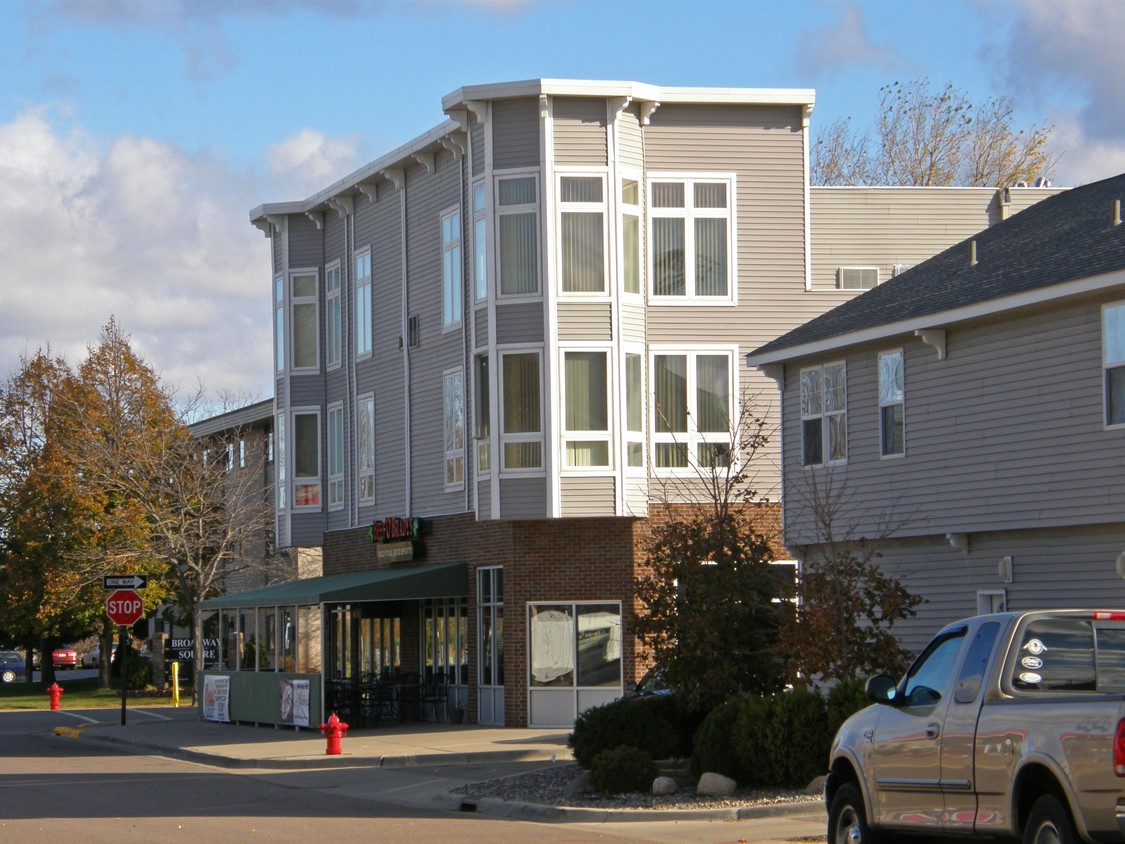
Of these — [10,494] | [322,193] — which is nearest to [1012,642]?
[322,193]

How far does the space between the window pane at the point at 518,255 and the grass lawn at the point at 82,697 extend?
20.9m

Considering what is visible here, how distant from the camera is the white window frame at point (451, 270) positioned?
3194 cm

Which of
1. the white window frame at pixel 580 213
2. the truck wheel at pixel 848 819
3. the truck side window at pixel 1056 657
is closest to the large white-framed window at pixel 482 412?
the white window frame at pixel 580 213

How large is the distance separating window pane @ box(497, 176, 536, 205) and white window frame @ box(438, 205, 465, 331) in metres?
2.20

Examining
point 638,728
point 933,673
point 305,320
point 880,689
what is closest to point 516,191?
point 305,320

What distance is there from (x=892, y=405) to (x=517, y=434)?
27.0ft

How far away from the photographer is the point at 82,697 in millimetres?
52469

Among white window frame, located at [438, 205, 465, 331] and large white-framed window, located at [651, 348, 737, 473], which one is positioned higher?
white window frame, located at [438, 205, 465, 331]

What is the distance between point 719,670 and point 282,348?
73.5ft

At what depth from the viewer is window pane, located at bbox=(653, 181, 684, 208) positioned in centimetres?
3067

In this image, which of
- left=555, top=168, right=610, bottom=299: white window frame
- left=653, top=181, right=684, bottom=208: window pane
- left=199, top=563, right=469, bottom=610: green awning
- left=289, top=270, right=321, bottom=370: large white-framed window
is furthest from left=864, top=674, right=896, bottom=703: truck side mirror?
left=289, top=270, right=321, bottom=370: large white-framed window

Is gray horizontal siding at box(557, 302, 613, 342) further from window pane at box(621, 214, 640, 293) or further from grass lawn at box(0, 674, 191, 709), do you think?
grass lawn at box(0, 674, 191, 709)

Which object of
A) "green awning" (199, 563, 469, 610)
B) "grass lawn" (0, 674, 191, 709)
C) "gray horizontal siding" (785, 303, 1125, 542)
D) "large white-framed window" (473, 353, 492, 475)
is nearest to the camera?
"gray horizontal siding" (785, 303, 1125, 542)

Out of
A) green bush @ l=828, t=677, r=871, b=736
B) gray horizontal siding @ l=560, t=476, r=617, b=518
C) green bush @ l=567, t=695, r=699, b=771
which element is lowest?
green bush @ l=567, t=695, r=699, b=771
